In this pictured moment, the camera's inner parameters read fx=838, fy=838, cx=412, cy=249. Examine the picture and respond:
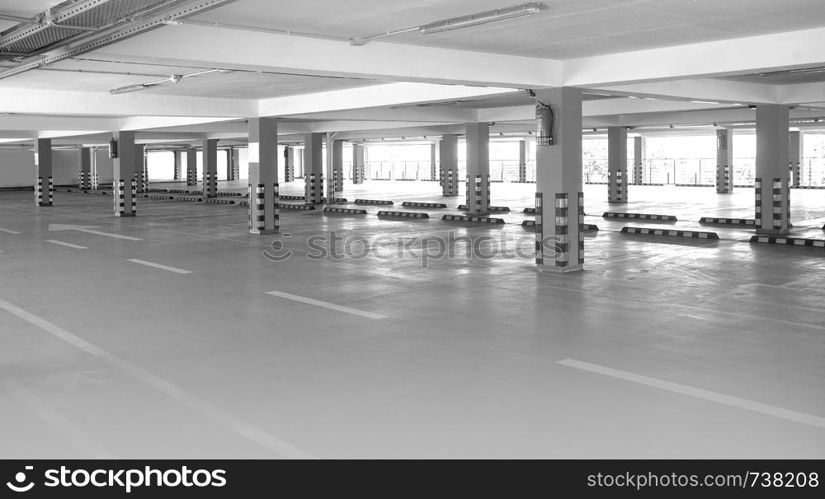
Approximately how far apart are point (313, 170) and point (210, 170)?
6.87 m

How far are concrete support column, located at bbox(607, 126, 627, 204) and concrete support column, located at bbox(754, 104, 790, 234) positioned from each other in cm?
1276

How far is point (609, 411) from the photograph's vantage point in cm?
629

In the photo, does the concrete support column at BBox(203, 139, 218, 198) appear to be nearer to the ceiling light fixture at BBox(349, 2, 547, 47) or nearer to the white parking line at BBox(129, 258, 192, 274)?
the white parking line at BBox(129, 258, 192, 274)

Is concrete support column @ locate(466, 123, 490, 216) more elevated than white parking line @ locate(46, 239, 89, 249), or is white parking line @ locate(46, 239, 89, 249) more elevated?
concrete support column @ locate(466, 123, 490, 216)

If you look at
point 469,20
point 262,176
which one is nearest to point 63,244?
point 262,176

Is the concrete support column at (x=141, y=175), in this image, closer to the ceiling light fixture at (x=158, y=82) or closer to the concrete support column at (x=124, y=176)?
the concrete support column at (x=124, y=176)

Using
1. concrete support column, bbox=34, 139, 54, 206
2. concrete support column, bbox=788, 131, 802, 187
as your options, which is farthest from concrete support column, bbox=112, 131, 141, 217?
concrete support column, bbox=788, 131, 802, 187

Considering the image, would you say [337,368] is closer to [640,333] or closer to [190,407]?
[190,407]

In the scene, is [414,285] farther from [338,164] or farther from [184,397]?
[338,164]

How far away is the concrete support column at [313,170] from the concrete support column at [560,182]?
2203cm

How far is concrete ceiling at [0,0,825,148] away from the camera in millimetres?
9750

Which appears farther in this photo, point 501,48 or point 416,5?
point 501,48
